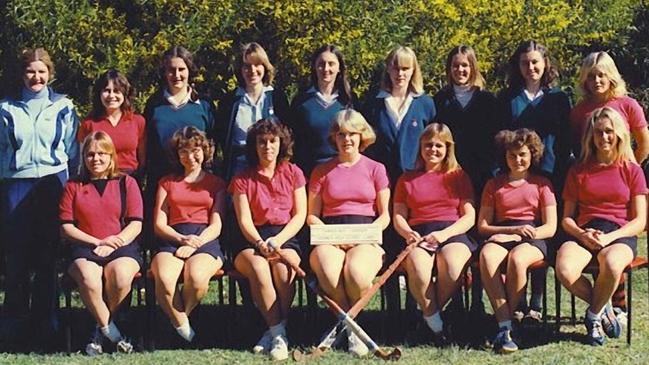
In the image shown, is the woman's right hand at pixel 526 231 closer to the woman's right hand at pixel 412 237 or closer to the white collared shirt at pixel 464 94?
the woman's right hand at pixel 412 237

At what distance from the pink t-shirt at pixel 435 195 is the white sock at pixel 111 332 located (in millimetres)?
2090

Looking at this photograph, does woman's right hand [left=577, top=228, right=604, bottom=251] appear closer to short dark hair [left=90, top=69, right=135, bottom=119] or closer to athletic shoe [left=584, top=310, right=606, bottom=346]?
athletic shoe [left=584, top=310, right=606, bottom=346]

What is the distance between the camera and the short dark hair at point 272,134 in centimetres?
713

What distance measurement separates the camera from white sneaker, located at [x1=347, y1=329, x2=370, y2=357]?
6812 mm

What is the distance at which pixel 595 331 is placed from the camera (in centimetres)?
705

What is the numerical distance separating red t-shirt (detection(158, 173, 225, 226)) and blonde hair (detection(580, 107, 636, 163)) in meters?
2.50

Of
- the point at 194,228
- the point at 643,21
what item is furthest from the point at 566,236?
the point at 643,21

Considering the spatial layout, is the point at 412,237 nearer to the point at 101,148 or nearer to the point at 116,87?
the point at 101,148

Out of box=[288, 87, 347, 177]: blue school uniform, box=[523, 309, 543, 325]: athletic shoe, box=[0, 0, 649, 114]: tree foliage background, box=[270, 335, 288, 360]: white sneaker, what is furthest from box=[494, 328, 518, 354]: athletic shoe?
box=[0, 0, 649, 114]: tree foliage background

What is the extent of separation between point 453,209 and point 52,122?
9.31 feet

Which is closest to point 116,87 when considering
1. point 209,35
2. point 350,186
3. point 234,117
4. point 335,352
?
point 234,117

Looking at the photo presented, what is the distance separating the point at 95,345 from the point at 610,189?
3543mm

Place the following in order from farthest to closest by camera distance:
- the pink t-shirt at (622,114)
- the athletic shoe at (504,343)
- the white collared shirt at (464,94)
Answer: the white collared shirt at (464,94) < the pink t-shirt at (622,114) < the athletic shoe at (504,343)

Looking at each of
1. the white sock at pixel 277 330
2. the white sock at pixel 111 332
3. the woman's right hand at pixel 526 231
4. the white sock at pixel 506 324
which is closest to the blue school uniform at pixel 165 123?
the white sock at pixel 111 332
